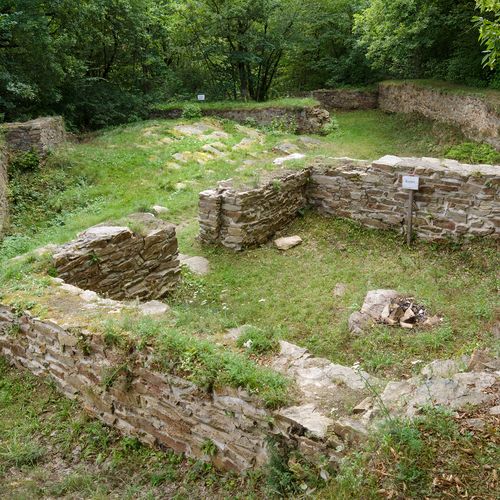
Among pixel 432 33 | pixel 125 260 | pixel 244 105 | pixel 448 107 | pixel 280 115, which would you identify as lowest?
pixel 125 260

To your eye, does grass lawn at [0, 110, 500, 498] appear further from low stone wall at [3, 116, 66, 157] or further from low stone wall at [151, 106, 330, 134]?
low stone wall at [151, 106, 330, 134]

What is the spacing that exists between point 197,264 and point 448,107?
11.7 metres

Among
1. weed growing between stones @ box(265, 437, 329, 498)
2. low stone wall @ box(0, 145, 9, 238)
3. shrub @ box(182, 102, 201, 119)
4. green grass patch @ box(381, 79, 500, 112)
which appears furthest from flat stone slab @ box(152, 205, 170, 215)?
green grass patch @ box(381, 79, 500, 112)

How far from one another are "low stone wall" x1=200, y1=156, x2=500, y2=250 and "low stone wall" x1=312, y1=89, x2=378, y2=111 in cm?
1364

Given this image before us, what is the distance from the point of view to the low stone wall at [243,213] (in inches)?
353

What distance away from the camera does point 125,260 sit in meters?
7.09

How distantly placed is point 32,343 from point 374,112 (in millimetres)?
19494

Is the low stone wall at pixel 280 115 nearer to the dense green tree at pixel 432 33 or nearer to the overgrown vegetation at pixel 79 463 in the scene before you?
the dense green tree at pixel 432 33

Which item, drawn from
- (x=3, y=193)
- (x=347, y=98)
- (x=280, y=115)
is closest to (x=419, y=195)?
(x=3, y=193)

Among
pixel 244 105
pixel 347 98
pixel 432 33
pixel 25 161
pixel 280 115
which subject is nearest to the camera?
pixel 25 161

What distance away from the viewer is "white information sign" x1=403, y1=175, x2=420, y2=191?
851 cm

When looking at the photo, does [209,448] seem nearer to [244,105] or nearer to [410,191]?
[410,191]

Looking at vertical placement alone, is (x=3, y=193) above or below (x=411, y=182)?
below

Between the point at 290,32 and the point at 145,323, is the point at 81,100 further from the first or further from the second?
the point at 145,323
